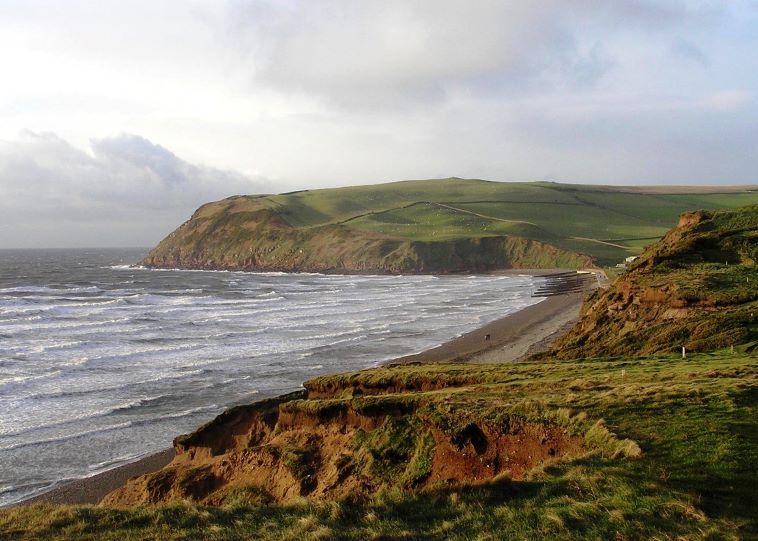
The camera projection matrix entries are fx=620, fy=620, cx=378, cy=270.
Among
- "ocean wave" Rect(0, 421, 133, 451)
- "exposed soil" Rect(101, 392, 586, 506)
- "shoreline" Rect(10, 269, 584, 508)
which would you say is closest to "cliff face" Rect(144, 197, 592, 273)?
"shoreline" Rect(10, 269, 584, 508)

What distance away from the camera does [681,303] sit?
32.1 metres

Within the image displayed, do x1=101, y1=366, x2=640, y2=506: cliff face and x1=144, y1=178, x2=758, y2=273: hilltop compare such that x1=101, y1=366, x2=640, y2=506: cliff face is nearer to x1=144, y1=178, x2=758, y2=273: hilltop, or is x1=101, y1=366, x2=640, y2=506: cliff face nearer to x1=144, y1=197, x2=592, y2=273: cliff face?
x1=144, y1=178, x2=758, y2=273: hilltop

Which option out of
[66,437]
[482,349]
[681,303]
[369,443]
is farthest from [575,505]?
[482,349]

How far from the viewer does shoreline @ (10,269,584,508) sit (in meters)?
21.8

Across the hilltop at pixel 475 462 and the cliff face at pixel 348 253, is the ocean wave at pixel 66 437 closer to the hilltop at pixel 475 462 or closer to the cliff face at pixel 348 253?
the hilltop at pixel 475 462

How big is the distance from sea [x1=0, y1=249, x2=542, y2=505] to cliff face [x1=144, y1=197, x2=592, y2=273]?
65093mm

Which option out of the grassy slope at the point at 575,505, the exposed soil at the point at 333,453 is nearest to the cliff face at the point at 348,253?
the exposed soil at the point at 333,453

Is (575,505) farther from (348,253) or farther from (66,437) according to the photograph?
(348,253)

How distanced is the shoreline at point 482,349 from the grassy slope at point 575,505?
6.13 meters

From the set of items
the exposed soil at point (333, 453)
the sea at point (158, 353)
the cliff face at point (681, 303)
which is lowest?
the sea at point (158, 353)

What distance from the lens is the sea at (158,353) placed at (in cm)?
2675

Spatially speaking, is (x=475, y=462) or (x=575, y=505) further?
(x=475, y=462)

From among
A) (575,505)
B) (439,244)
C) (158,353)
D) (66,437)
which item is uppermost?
(439,244)

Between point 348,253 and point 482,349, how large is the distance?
12879 cm
